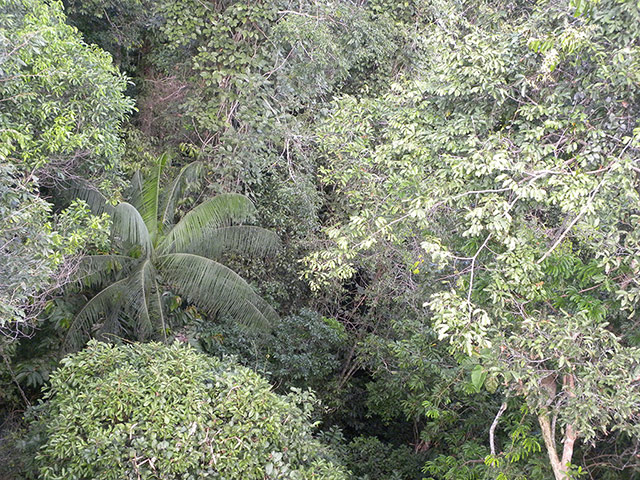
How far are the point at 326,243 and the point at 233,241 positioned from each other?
2049 millimetres

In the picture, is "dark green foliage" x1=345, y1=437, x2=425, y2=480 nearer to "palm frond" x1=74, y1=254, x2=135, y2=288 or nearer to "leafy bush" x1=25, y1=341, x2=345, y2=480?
"leafy bush" x1=25, y1=341, x2=345, y2=480

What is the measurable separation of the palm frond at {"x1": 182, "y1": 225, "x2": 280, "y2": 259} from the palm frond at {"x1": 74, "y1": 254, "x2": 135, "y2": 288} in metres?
0.84

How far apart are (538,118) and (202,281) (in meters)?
4.78

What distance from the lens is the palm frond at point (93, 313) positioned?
7816 mm

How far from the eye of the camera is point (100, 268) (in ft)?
25.9

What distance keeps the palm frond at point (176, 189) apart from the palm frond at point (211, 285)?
3.28 feet

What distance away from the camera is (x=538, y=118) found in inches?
194

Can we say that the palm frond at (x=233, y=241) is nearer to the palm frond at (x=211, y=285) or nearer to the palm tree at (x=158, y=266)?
the palm tree at (x=158, y=266)

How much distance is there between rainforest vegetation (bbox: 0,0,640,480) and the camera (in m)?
4.67

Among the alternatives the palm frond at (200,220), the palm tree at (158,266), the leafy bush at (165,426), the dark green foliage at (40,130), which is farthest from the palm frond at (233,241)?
the leafy bush at (165,426)

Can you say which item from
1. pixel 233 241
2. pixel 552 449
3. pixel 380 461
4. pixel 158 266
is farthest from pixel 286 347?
pixel 552 449

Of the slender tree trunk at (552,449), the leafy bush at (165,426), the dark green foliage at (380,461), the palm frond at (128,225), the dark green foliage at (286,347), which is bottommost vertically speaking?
the dark green foliage at (380,461)

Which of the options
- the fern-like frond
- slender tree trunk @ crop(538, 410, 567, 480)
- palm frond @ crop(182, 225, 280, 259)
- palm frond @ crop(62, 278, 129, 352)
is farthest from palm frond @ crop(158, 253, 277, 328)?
slender tree trunk @ crop(538, 410, 567, 480)

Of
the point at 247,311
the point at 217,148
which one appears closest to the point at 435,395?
the point at 247,311
